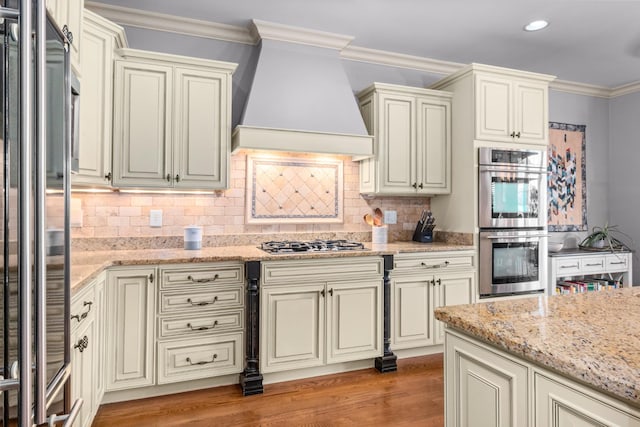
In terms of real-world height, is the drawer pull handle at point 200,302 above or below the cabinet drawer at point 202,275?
below

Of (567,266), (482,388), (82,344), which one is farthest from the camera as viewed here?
(567,266)

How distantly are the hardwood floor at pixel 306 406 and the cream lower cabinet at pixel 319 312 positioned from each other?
18cm

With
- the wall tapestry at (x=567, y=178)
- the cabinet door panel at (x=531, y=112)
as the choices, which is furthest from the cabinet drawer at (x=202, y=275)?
the wall tapestry at (x=567, y=178)

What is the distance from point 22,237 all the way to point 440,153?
3403mm

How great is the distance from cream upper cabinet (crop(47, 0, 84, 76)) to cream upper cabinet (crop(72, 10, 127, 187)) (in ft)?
1.67

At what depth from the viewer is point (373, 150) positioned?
353cm

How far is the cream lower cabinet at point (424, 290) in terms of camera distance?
319 cm

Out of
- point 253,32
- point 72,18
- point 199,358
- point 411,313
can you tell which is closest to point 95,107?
point 72,18

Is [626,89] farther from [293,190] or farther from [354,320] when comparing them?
[354,320]

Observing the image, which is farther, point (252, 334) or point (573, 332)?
point (252, 334)

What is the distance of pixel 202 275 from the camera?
8.77 feet

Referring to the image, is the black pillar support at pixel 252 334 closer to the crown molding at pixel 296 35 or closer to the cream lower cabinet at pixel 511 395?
the cream lower cabinet at pixel 511 395

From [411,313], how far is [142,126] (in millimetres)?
2428

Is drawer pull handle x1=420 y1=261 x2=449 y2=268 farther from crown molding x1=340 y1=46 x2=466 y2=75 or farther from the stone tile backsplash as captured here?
crown molding x1=340 y1=46 x2=466 y2=75
